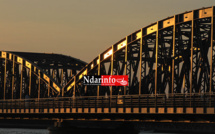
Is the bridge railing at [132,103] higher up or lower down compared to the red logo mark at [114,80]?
lower down

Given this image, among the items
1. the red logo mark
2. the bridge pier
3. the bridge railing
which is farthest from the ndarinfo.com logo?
Answer: the bridge railing

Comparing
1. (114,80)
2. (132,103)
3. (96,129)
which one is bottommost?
(96,129)

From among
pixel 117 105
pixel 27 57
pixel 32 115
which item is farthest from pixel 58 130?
pixel 27 57

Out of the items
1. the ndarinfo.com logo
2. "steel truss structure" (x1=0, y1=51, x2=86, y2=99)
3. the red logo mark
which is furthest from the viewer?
"steel truss structure" (x1=0, y1=51, x2=86, y2=99)

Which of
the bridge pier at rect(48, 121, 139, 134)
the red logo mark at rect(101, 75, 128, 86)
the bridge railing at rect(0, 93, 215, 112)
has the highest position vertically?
the red logo mark at rect(101, 75, 128, 86)

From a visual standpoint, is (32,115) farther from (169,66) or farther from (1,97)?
(1,97)

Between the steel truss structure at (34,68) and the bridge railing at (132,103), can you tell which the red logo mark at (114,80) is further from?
the steel truss structure at (34,68)

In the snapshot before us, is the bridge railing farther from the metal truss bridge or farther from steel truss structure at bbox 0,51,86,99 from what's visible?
steel truss structure at bbox 0,51,86,99

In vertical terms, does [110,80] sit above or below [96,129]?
above

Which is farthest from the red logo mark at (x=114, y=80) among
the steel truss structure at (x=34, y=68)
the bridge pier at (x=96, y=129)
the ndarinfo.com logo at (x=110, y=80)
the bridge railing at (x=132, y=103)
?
the steel truss structure at (x=34, y=68)

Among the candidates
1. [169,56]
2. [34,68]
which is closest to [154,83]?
[169,56]

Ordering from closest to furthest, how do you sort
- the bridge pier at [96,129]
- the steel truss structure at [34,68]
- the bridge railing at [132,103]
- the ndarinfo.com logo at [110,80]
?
the bridge railing at [132,103] → the bridge pier at [96,129] → the ndarinfo.com logo at [110,80] → the steel truss structure at [34,68]

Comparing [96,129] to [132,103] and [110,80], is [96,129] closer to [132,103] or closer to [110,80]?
[110,80]

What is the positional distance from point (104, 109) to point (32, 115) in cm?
2006
